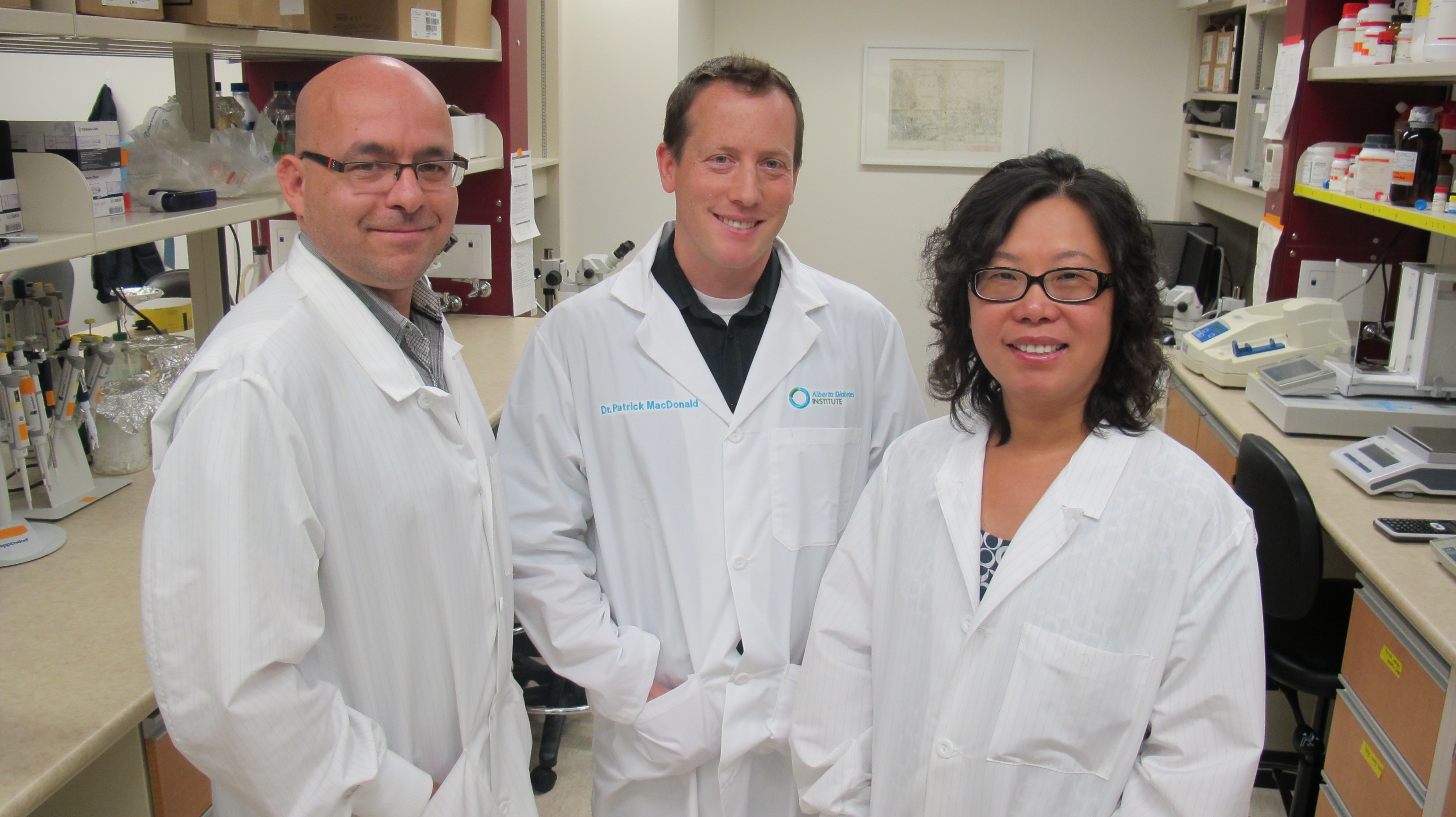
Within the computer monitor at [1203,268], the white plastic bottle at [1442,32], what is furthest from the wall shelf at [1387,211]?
the computer monitor at [1203,268]

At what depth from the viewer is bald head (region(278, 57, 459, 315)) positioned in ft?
3.82


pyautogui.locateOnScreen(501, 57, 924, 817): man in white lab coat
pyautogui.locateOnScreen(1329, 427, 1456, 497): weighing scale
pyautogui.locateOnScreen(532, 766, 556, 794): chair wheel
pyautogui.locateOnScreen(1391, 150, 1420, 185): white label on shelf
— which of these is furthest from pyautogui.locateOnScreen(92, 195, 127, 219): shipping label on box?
pyautogui.locateOnScreen(1391, 150, 1420, 185): white label on shelf

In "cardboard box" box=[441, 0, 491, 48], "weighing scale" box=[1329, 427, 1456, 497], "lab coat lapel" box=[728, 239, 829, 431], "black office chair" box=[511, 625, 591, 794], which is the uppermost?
Answer: "cardboard box" box=[441, 0, 491, 48]

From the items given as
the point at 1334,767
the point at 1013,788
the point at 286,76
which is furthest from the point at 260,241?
the point at 1334,767

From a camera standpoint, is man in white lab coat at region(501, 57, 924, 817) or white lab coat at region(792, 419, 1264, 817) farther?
man in white lab coat at region(501, 57, 924, 817)

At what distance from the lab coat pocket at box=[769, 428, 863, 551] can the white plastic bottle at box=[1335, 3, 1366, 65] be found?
224cm

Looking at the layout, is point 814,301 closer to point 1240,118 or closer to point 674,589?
point 674,589

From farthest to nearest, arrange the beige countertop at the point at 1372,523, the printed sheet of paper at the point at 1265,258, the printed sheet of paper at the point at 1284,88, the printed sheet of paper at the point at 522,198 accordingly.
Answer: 1. the printed sheet of paper at the point at 522,198
2. the printed sheet of paper at the point at 1265,258
3. the printed sheet of paper at the point at 1284,88
4. the beige countertop at the point at 1372,523

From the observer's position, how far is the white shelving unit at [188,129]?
4.94ft

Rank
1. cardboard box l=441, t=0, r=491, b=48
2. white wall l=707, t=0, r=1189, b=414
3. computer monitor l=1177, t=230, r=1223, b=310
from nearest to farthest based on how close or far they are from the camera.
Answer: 1. cardboard box l=441, t=0, r=491, b=48
2. computer monitor l=1177, t=230, r=1223, b=310
3. white wall l=707, t=0, r=1189, b=414

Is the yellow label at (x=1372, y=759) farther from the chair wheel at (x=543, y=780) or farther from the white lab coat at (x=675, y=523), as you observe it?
the chair wheel at (x=543, y=780)

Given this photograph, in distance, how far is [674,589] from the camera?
140cm

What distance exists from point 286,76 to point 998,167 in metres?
2.62

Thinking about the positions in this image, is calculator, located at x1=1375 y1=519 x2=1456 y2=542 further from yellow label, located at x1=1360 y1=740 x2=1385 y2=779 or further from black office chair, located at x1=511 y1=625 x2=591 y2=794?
black office chair, located at x1=511 y1=625 x2=591 y2=794
